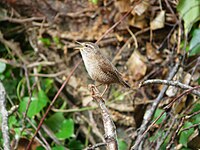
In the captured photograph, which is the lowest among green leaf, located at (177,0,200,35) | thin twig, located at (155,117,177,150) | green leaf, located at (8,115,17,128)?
thin twig, located at (155,117,177,150)

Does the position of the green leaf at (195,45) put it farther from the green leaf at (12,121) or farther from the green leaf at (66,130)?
A: the green leaf at (12,121)

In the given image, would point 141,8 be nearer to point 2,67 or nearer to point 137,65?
point 137,65

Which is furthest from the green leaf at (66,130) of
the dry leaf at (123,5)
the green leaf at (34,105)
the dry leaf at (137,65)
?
the dry leaf at (123,5)

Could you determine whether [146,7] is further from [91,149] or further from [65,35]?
[91,149]

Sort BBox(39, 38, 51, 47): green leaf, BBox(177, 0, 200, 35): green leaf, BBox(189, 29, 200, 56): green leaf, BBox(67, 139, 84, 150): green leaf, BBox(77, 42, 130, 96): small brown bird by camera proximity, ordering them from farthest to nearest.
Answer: BBox(39, 38, 51, 47): green leaf
BBox(67, 139, 84, 150): green leaf
BBox(177, 0, 200, 35): green leaf
BBox(189, 29, 200, 56): green leaf
BBox(77, 42, 130, 96): small brown bird

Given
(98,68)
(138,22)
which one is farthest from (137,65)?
(98,68)

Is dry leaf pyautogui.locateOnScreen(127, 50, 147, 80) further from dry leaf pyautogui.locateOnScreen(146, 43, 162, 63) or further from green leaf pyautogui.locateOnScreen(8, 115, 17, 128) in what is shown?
green leaf pyautogui.locateOnScreen(8, 115, 17, 128)

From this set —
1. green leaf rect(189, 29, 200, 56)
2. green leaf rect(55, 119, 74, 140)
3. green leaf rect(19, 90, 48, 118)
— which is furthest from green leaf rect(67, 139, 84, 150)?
green leaf rect(189, 29, 200, 56)
